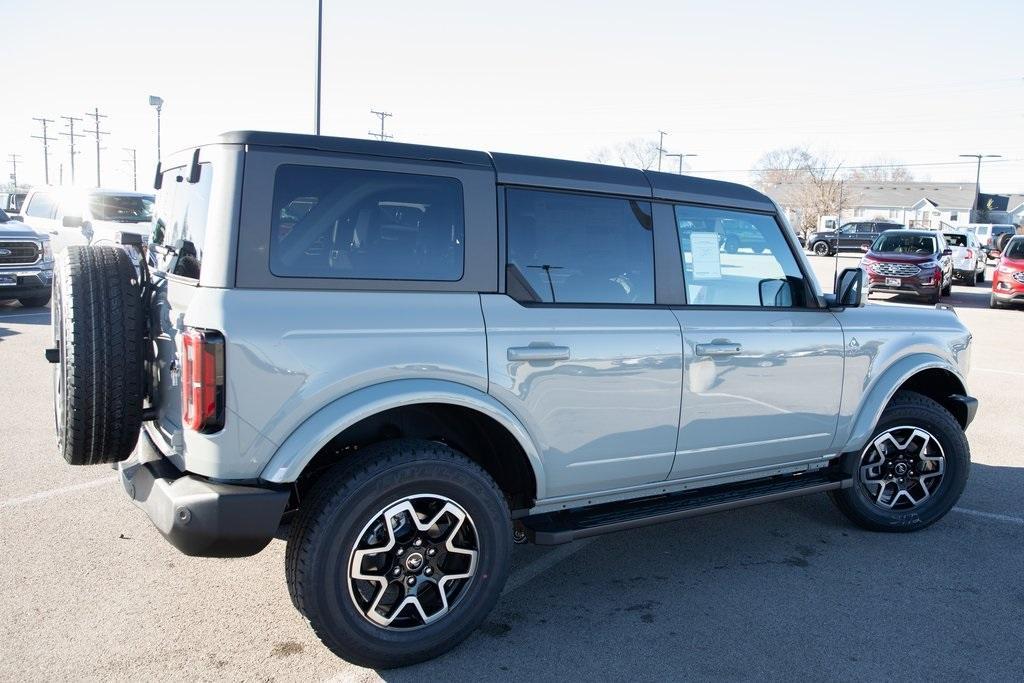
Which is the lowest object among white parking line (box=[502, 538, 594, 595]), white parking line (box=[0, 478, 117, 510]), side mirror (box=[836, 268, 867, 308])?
white parking line (box=[502, 538, 594, 595])

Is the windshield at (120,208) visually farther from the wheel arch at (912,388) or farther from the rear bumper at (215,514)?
the wheel arch at (912,388)

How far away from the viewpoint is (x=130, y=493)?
10.6 ft

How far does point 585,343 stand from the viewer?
3484 mm

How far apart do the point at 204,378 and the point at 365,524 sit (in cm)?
79

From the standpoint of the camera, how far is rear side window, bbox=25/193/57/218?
1639 cm

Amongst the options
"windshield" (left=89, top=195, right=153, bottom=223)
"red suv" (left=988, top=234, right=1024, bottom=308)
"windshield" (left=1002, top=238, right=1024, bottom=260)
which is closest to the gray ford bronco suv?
"windshield" (left=89, top=195, right=153, bottom=223)

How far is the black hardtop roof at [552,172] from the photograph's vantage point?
3037mm

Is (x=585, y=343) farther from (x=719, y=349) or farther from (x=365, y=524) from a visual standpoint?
(x=365, y=524)

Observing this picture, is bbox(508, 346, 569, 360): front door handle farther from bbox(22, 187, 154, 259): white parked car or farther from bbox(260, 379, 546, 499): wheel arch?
bbox(22, 187, 154, 259): white parked car

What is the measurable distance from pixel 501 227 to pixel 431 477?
1088 millimetres

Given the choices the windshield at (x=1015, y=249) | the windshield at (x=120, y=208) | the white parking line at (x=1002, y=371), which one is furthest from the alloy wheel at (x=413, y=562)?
the windshield at (x=1015, y=249)

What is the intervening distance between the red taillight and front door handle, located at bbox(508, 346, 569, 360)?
3.70 feet

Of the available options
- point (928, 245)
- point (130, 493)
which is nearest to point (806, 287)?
point (130, 493)

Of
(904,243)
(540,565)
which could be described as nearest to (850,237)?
(904,243)
